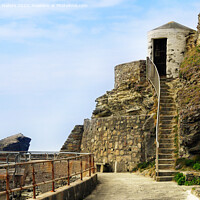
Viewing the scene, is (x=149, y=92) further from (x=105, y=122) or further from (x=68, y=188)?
(x=68, y=188)

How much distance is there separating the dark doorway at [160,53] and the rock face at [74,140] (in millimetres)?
5788

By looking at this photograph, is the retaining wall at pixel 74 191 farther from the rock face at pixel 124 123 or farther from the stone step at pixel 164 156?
the rock face at pixel 124 123

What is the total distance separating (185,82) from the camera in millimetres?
17312

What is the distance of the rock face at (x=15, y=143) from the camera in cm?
3491

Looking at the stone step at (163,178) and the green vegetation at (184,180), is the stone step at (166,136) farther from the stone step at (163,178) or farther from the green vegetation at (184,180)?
the green vegetation at (184,180)

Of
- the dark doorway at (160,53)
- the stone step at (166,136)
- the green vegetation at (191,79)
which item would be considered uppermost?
the dark doorway at (160,53)

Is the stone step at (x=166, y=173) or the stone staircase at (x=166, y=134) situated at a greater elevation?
the stone staircase at (x=166, y=134)

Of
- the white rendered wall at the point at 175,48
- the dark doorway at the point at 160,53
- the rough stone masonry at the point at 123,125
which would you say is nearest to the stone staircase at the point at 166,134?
the rough stone masonry at the point at 123,125

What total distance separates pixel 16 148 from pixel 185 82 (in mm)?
22416

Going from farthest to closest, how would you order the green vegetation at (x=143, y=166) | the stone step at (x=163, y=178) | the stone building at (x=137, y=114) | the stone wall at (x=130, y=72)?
1. the stone wall at (x=130, y=72)
2. the stone building at (x=137, y=114)
3. the green vegetation at (x=143, y=166)
4. the stone step at (x=163, y=178)

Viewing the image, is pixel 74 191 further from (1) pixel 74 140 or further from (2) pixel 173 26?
(2) pixel 173 26

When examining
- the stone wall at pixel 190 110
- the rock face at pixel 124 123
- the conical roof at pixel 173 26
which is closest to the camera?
the stone wall at pixel 190 110

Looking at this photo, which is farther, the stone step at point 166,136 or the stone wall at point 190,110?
the stone step at point 166,136

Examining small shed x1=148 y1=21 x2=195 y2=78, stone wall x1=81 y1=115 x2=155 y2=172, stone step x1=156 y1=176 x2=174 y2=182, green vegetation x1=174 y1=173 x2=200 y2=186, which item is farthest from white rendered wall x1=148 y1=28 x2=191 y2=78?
green vegetation x1=174 y1=173 x2=200 y2=186
